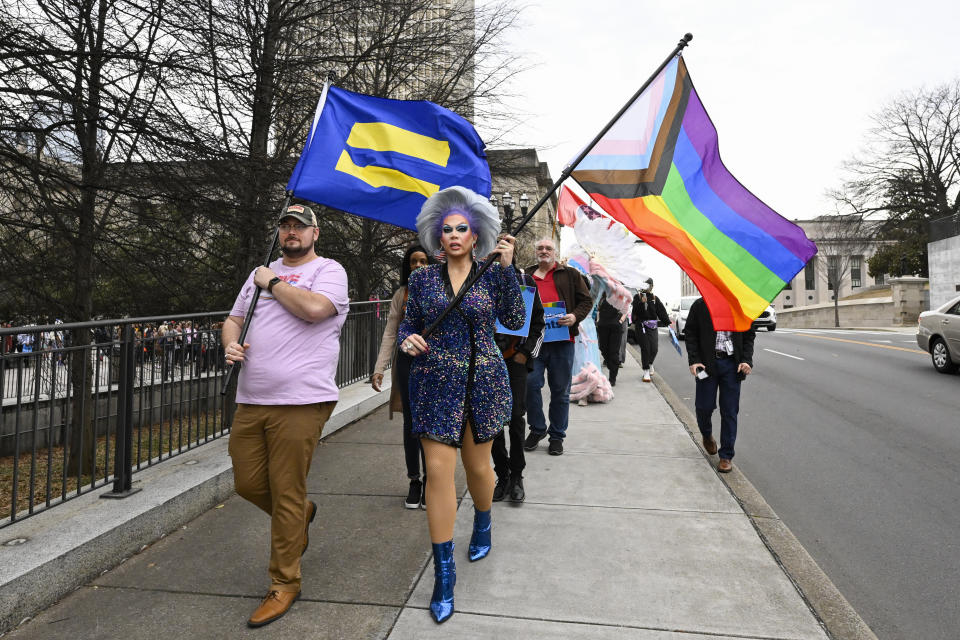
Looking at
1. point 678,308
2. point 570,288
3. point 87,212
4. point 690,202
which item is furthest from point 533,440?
point 678,308

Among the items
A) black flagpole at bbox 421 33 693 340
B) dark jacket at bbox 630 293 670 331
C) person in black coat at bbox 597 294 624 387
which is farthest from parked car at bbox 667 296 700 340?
black flagpole at bbox 421 33 693 340

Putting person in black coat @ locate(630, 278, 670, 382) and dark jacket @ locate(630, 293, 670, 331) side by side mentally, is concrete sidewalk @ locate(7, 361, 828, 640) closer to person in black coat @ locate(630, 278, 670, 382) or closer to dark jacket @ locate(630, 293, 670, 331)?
person in black coat @ locate(630, 278, 670, 382)

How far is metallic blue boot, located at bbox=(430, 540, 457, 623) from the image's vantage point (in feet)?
9.54

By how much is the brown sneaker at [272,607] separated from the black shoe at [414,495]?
4.91ft

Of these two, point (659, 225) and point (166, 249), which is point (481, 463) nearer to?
point (659, 225)

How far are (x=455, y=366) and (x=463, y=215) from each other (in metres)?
0.79

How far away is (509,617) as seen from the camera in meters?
2.93

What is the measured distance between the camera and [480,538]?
11.8ft

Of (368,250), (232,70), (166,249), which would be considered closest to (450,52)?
(368,250)

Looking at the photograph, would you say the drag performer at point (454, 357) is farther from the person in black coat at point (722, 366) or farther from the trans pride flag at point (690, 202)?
the person in black coat at point (722, 366)

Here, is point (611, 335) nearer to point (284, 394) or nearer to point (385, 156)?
point (385, 156)

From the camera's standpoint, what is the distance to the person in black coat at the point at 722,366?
543 cm

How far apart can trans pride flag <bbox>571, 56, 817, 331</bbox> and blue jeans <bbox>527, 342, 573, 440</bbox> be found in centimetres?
165

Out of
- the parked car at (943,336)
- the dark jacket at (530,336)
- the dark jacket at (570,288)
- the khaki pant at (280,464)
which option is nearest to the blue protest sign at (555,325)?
the dark jacket at (570,288)
